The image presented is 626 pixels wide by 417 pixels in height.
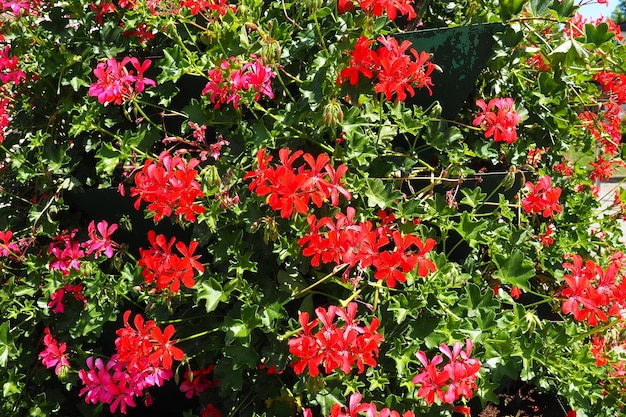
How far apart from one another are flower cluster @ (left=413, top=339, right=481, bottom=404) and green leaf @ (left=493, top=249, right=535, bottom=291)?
25cm

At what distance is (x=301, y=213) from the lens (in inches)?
56.8

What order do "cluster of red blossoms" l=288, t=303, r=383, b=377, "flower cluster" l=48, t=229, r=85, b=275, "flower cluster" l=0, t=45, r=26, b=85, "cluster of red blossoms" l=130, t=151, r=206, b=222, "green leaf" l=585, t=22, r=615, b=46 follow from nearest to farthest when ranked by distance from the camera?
"cluster of red blossoms" l=288, t=303, r=383, b=377 → "cluster of red blossoms" l=130, t=151, r=206, b=222 → "green leaf" l=585, t=22, r=615, b=46 → "flower cluster" l=48, t=229, r=85, b=275 → "flower cluster" l=0, t=45, r=26, b=85

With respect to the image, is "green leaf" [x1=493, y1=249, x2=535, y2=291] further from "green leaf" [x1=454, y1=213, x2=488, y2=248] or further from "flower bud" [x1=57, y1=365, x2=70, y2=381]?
"flower bud" [x1=57, y1=365, x2=70, y2=381]

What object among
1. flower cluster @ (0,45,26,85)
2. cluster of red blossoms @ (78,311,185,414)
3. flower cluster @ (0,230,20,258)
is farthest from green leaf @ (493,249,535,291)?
flower cluster @ (0,45,26,85)

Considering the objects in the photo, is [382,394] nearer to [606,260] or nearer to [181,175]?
[181,175]

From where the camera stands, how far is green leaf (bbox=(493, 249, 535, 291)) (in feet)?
5.05

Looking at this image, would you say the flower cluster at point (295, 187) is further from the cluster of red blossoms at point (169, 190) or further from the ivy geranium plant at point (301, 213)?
the cluster of red blossoms at point (169, 190)

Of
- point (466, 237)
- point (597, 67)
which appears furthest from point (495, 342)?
point (597, 67)

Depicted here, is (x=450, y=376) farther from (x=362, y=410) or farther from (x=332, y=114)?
(x=332, y=114)

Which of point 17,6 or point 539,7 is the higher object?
point 539,7

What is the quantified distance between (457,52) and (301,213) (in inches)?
23.9

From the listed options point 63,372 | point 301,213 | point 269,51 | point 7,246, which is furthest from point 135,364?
point 269,51

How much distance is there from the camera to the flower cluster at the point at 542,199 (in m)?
1.64

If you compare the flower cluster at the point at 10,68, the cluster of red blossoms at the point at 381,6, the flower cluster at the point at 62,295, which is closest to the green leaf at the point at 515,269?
the cluster of red blossoms at the point at 381,6
